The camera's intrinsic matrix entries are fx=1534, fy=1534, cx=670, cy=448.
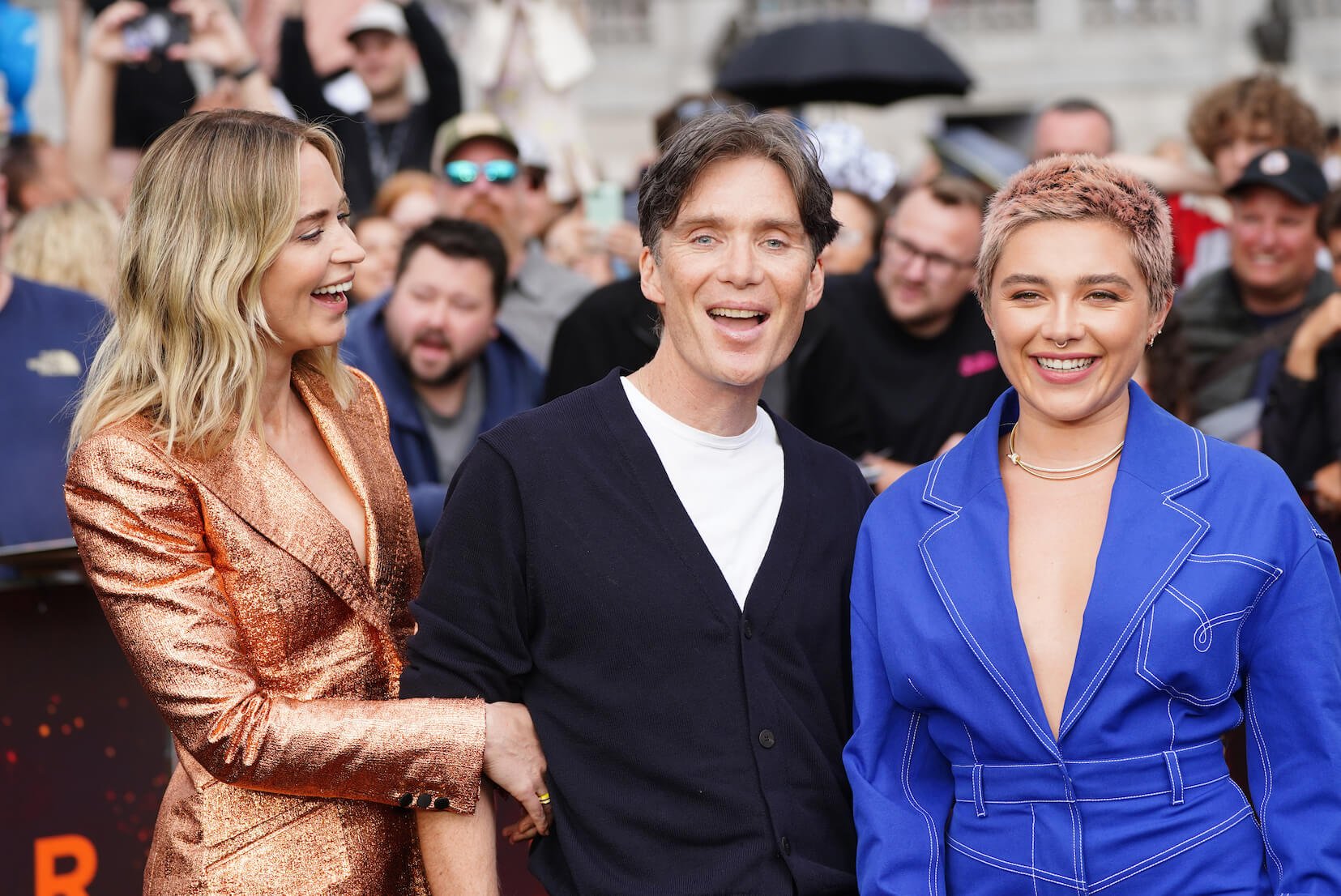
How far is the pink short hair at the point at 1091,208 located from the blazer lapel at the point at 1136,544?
272mm

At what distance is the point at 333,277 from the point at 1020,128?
26970mm

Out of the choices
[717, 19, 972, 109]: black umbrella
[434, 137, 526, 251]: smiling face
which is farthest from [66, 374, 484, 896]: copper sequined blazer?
[717, 19, 972, 109]: black umbrella

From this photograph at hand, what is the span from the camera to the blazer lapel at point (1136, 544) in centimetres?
258

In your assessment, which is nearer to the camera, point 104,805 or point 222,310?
point 222,310

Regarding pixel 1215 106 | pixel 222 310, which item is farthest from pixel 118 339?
pixel 1215 106

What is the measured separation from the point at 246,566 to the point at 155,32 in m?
6.03

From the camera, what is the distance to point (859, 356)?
5922 millimetres

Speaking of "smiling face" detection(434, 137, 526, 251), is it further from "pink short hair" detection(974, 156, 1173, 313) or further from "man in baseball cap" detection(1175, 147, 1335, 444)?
"pink short hair" detection(974, 156, 1173, 313)

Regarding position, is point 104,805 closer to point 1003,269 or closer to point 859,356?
point 1003,269

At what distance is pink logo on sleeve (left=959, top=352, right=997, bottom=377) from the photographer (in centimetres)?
573

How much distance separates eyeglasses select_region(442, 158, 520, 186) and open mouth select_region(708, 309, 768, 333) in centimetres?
408

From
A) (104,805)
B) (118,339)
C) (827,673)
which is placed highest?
(118,339)

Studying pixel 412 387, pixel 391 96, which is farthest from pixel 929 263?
pixel 391 96

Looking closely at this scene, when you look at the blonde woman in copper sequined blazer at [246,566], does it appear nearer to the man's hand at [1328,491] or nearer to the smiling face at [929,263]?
the man's hand at [1328,491]
